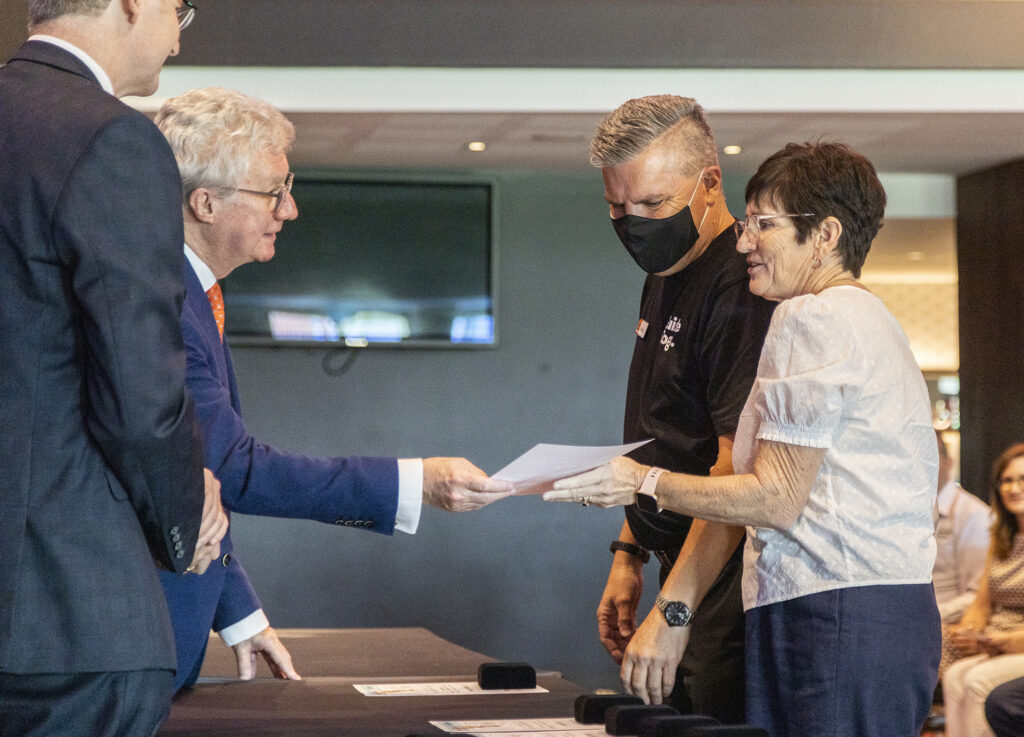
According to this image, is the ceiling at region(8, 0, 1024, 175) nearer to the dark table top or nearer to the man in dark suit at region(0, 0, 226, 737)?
the dark table top

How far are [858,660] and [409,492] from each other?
0.65m

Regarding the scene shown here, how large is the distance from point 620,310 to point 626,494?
15.3ft

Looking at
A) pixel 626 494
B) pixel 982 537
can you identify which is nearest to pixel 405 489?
pixel 626 494

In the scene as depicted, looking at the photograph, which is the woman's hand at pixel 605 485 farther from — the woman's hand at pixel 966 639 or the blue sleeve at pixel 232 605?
the woman's hand at pixel 966 639

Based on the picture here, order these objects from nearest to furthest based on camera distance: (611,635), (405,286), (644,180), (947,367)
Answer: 1. (644,180)
2. (611,635)
3. (405,286)
4. (947,367)

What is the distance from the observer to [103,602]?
42.9 inches

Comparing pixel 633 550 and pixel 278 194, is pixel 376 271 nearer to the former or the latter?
pixel 633 550

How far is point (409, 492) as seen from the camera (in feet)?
5.43

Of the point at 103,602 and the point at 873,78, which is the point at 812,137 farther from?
the point at 103,602

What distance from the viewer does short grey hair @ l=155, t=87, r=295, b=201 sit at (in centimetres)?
176

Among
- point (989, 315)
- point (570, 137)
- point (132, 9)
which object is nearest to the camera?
point (132, 9)

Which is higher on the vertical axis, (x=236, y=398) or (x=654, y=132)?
(x=654, y=132)

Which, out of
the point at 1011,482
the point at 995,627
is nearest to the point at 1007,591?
the point at 995,627

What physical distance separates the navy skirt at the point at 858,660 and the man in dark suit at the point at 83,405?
2.74ft
